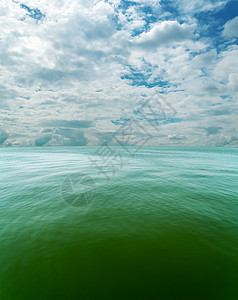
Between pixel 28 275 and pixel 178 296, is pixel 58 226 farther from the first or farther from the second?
pixel 178 296

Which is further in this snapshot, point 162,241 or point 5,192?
point 5,192

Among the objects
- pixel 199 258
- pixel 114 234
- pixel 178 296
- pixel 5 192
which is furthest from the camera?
pixel 5 192

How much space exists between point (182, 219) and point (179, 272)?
4.11 m

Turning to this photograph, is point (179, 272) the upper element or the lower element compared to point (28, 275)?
lower

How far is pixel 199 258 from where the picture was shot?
5.60 m

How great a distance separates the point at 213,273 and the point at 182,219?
369cm

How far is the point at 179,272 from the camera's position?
4.96 meters

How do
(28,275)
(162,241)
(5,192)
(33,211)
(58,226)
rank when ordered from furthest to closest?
(5,192) < (33,211) < (58,226) < (162,241) < (28,275)

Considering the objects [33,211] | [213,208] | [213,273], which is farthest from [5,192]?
[213,208]

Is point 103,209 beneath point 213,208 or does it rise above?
above

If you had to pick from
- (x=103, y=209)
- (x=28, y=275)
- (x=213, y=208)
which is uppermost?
(x=28, y=275)

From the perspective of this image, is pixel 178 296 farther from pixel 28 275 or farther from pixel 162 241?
pixel 28 275

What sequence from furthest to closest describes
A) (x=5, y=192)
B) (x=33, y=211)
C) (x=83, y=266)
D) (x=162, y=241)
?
(x=5, y=192)
(x=33, y=211)
(x=162, y=241)
(x=83, y=266)

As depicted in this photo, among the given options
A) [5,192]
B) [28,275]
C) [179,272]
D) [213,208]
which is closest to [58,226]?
[28,275]
